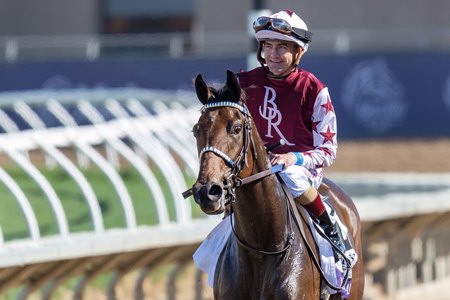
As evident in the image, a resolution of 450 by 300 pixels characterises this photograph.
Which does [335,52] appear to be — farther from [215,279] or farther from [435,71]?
[215,279]

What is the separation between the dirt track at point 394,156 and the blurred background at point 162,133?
0.04 m

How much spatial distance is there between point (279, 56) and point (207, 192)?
1.24 metres

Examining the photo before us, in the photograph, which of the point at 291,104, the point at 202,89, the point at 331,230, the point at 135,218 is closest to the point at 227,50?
the point at 135,218

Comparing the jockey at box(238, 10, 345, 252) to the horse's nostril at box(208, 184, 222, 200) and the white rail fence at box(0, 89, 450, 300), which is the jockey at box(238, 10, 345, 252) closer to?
the horse's nostril at box(208, 184, 222, 200)

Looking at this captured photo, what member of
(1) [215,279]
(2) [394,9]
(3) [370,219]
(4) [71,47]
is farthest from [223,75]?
(1) [215,279]

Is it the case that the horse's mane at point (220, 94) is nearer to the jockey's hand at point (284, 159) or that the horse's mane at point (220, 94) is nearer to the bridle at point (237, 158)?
the bridle at point (237, 158)

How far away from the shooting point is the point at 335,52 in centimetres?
2292

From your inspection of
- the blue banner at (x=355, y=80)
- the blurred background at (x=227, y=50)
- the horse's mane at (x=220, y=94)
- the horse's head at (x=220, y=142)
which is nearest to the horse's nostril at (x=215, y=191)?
the horse's head at (x=220, y=142)

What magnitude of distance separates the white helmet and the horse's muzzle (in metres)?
1.19

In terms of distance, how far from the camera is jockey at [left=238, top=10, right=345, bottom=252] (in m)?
6.05

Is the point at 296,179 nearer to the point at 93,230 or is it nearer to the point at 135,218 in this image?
the point at 93,230

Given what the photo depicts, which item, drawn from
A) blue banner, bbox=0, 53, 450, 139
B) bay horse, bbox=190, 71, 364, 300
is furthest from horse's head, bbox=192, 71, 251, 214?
blue banner, bbox=0, 53, 450, 139

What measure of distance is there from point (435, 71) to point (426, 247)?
441 inches

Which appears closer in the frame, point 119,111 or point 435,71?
point 119,111
